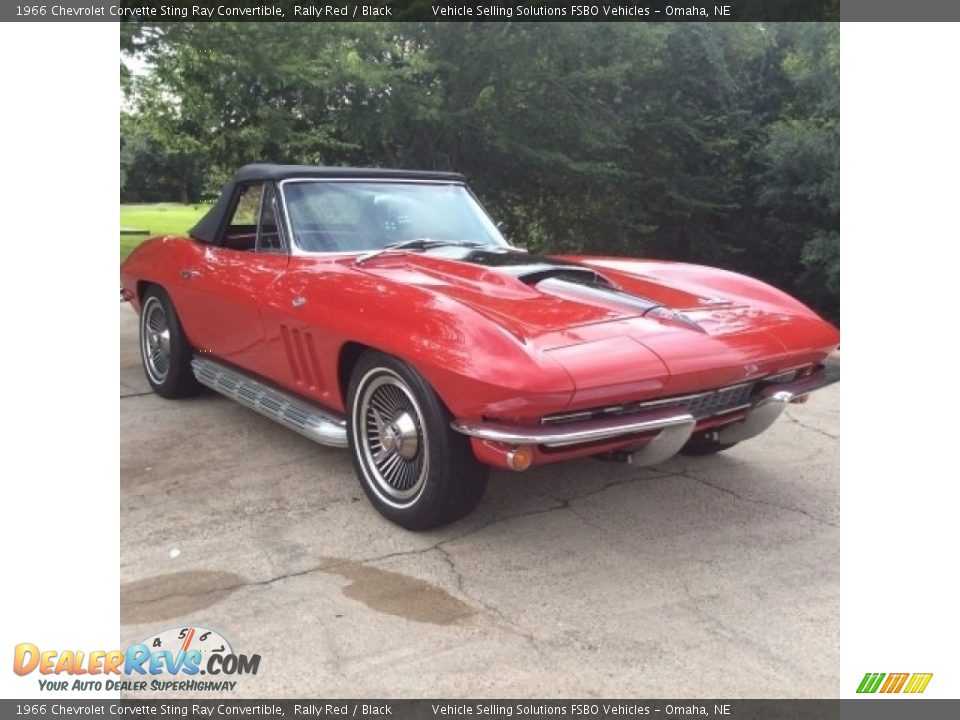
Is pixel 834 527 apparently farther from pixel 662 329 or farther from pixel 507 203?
pixel 507 203

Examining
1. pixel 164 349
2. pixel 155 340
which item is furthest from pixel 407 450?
pixel 155 340

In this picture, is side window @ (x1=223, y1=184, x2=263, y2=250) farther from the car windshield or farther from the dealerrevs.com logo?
the dealerrevs.com logo

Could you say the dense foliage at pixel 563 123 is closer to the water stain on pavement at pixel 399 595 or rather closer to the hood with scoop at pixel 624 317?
the hood with scoop at pixel 624 317

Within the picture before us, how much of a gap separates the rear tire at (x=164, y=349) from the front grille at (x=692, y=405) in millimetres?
3123

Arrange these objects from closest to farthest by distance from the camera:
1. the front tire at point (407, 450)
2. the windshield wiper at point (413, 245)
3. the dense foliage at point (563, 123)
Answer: the front tire at point (407, 450) < the windshield wiper at point (413, 245) < the dense foliage at point (563, 123)

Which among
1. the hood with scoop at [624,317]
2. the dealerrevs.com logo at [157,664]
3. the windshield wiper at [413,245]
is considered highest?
the windshield wiper at [413,245]

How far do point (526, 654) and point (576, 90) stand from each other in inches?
396

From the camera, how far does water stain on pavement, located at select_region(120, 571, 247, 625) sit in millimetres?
2547

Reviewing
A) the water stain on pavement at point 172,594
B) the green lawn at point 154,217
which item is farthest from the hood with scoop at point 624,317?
the green lawn at point 154,217

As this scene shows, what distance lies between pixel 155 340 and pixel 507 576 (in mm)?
3475

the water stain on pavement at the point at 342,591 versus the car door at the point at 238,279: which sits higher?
the car door at the point at 238,279

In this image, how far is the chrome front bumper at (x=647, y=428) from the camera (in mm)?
2607

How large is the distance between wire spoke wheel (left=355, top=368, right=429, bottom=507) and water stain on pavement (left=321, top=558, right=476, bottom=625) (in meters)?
0.38

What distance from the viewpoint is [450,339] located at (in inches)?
108
